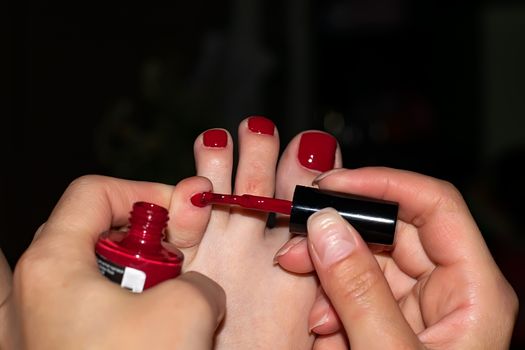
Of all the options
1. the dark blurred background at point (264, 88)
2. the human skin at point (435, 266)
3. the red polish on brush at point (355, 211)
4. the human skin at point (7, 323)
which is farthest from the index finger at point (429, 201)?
the dark blurred background at point (264, 88)

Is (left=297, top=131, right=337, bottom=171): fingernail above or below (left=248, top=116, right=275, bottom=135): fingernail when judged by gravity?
below

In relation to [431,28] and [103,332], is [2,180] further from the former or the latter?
[431,28]

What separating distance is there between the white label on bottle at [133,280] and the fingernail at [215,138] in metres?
0.39

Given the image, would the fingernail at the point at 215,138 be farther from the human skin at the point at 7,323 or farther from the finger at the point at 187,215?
the human skin at the point at 7,323

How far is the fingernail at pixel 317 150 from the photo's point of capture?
3.85ft

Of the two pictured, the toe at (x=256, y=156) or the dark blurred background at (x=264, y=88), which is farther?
the dark blurred background at (x=264, y=88)

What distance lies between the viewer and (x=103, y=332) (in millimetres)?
757

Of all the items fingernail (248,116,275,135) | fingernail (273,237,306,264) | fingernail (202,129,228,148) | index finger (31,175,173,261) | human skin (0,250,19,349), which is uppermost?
fingernail (248,116,275,135)

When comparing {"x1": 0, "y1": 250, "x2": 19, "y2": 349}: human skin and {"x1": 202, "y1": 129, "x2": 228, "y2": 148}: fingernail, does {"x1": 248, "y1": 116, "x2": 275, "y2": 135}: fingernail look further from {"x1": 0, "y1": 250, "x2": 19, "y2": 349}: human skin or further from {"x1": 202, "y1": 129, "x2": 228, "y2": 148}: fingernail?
{"x1": 0, "y1": 250, "x2": 19, "y2": 349}: human skin

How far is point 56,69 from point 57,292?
3.95ft

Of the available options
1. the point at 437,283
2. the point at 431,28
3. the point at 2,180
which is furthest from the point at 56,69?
the point at 431,28

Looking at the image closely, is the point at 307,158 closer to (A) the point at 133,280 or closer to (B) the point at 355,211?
(B) the point at 355,211

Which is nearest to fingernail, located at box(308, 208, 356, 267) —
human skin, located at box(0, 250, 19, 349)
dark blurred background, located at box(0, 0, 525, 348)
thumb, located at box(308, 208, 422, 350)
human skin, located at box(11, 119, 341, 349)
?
thumb, located at box(308, 208, 422, 350)

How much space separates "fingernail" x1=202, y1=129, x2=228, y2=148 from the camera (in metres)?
1.17
